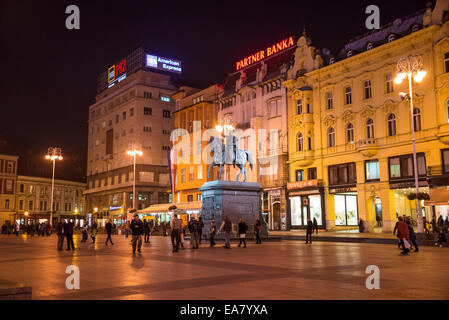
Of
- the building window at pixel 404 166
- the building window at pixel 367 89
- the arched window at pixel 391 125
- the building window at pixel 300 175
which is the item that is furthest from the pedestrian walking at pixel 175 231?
the building window at pixel 300 175

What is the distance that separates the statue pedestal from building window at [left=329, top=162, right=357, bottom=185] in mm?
16863

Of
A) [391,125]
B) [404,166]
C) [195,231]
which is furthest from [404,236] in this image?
[391,125]

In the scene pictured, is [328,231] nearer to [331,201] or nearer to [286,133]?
[331,201]

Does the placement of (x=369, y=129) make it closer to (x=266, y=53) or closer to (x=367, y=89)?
(x=367, y=89)

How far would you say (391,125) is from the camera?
40.5 m

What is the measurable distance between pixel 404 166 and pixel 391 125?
4.05 meters

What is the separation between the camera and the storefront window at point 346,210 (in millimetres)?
45219

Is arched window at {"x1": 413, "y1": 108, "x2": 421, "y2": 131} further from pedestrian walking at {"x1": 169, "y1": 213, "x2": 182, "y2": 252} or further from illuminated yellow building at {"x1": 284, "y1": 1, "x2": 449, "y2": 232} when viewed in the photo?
pedestrian walking at {"x1": 169, "y1": 213, "x2": 182, "y2": 252}

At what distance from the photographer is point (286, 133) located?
50.6 metres

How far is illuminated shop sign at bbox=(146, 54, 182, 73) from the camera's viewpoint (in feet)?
293

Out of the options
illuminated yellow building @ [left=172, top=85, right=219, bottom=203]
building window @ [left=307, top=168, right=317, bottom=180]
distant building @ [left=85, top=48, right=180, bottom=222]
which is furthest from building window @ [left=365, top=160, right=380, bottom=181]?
distant building @ [left=85, top=48, right=180, bottom=222]
